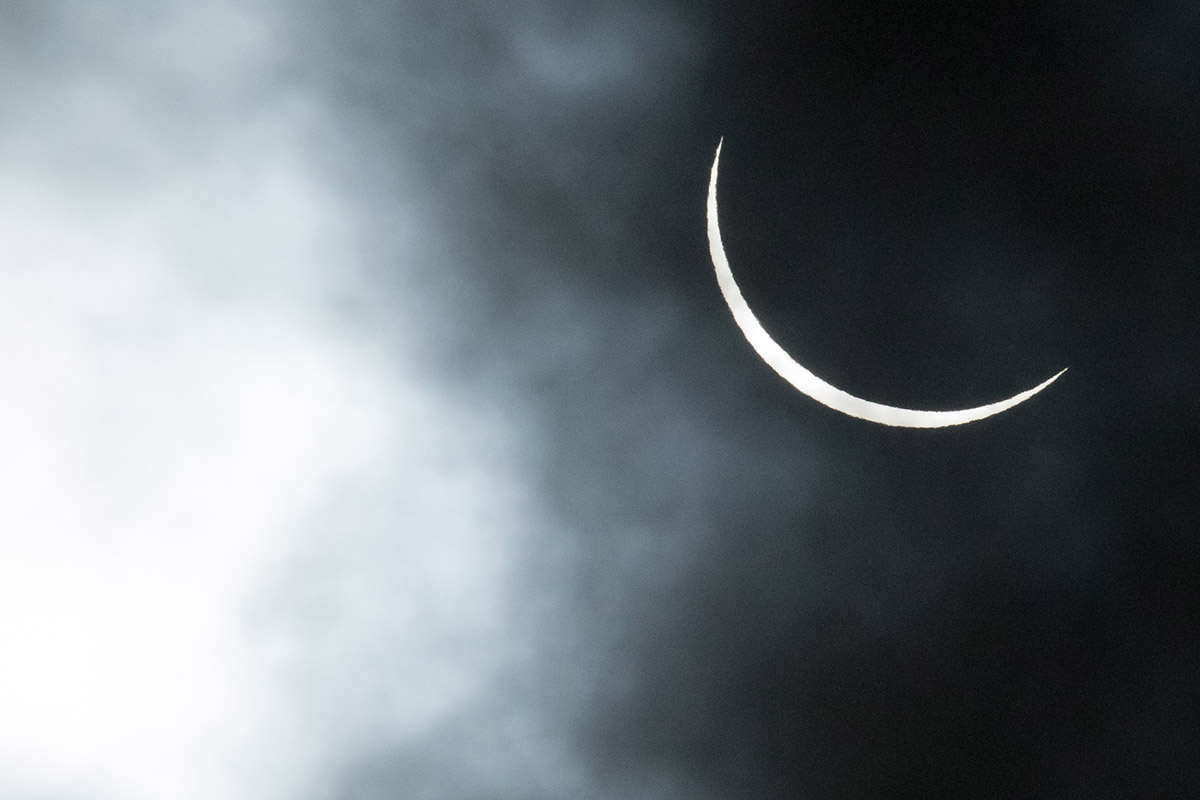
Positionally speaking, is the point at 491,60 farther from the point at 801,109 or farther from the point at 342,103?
the point at 801,109

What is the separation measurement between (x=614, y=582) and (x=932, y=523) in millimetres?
2731

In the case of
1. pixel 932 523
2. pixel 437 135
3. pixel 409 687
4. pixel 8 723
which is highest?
pixel 437 135

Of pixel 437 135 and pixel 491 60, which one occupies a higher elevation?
pixel 491 60

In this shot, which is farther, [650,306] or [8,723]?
[650,306]

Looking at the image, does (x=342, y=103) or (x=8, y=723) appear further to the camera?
(x=342, y=103)

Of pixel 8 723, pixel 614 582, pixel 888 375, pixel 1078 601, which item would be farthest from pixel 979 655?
pixel 8 723

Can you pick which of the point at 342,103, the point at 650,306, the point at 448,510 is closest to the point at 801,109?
the point at 650,306

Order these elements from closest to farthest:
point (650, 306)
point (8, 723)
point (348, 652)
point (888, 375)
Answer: point (8, 723) → point (348, 652) → point (650, 306) → point (888, 375)

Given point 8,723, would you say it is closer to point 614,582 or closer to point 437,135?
point 614,582

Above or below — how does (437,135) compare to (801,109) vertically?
below

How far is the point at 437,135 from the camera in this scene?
8508 millimetres

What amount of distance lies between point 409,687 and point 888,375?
4787 mm

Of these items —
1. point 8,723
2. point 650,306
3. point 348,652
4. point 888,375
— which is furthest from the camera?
point 888,375

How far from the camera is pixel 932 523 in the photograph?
9.15m
